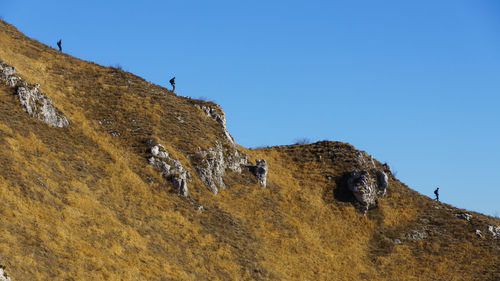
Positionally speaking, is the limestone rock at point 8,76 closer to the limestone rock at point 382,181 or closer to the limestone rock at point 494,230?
the limestone rock at point 382,181

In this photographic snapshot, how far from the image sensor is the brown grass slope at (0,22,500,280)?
34.8 m

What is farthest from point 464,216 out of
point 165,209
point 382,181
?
point 165,209

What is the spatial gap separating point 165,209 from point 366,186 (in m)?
30.9

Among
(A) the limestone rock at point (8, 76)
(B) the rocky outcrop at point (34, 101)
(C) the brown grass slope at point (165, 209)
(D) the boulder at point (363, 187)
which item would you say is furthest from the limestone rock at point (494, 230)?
(A) the limestone rock at point (8, 76)

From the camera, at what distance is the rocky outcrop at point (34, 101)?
4781 cm

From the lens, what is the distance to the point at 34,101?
48438mm

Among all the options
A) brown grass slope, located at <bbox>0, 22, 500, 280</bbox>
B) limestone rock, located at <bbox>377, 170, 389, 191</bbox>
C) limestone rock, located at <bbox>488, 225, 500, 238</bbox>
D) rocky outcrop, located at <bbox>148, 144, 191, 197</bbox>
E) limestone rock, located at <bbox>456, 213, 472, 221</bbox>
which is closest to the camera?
brown grass slope, located at <bbox>0, 22, 500, 280</bbox>

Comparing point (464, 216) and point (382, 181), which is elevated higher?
point (382, 181)

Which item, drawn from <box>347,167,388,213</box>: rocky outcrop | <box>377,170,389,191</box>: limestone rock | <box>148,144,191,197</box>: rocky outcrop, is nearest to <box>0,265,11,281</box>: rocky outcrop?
<box>148,144,191,197</box>: rocky outcrop

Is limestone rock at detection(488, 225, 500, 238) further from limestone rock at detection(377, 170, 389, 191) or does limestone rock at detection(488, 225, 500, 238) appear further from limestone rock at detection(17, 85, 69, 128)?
limestone rock at detection(17, 85, 69, 128)

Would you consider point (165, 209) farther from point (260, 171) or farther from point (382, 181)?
point (382, 181)

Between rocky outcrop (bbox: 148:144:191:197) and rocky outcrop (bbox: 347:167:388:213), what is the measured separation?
81.6 ft

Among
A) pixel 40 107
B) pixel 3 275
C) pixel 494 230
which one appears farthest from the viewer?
pixel 494 230

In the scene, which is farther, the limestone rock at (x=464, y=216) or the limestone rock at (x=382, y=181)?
the limestone rock at (x=382, y=181)
